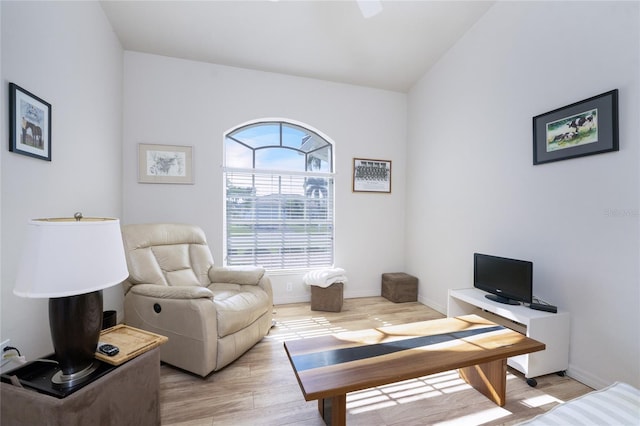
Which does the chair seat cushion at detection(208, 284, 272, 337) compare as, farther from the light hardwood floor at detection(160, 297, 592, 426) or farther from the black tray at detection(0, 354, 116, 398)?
the black tray at detection(0, 354, 116, 398)

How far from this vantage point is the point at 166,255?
2.58 m

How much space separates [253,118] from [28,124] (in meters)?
2.23

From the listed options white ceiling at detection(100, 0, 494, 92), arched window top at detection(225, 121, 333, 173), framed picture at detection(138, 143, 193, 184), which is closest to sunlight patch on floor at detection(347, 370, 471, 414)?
arched window top at detection(225, 121, 333, 173)

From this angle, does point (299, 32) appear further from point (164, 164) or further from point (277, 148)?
point (164, 164)

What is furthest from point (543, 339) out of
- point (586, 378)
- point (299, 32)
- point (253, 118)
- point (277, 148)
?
point (253, 118)

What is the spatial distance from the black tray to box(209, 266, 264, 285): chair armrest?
1.43 meters

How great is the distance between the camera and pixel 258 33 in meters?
2.81

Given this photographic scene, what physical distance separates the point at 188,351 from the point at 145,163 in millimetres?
2204

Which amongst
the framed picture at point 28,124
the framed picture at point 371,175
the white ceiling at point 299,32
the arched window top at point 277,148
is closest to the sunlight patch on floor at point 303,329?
the framed picture at point 371,175

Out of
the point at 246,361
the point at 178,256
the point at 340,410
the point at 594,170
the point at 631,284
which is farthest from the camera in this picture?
the point at 178,256

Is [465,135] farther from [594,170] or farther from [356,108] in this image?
[356,108]

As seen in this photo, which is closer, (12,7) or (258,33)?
(12,7)

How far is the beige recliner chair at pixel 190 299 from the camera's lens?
1.91 m

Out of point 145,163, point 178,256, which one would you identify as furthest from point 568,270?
point 145,163
